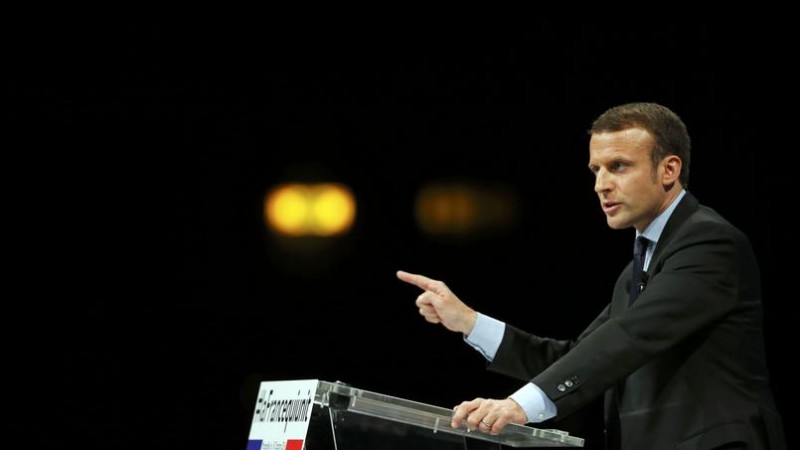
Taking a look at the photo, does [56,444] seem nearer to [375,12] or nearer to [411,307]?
[411,307]

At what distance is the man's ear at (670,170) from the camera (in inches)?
98.2

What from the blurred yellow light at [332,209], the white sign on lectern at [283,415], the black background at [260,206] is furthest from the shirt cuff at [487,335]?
the blurred yellow light at [332,209]

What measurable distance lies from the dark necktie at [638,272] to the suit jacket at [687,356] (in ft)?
0.10

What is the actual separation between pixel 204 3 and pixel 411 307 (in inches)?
63.1

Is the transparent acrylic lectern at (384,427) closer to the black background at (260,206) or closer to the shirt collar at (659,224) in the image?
the shirt collar at (659,224)

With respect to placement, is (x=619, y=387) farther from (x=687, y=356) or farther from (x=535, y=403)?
(x=535, y=403)

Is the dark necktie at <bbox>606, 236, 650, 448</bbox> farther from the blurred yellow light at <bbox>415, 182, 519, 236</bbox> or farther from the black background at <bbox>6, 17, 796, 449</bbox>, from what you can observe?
the blurred yellow light at <bbox>415, 182, 519, 236</bbox>

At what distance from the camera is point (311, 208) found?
5.04m

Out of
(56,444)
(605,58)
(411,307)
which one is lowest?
(56,444)

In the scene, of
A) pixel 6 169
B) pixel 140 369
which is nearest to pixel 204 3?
pixel 6 169

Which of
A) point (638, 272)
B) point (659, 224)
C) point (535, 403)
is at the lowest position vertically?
point (535, 403)

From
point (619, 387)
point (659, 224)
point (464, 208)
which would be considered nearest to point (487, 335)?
point (619, 387)

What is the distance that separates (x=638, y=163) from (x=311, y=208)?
8.95ft

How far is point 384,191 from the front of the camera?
16.4 feet
